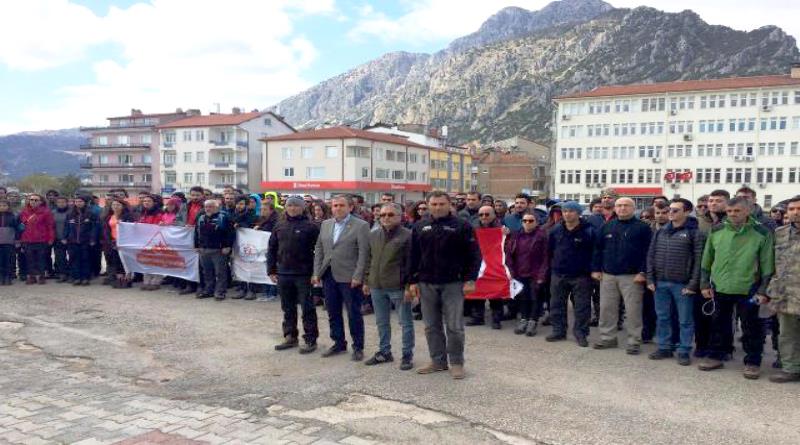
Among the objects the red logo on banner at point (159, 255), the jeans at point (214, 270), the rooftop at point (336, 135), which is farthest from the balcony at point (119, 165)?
the jeans at point (214, 270)

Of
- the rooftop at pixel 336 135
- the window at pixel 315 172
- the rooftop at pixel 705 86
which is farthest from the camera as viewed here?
the window at pixel 315 172

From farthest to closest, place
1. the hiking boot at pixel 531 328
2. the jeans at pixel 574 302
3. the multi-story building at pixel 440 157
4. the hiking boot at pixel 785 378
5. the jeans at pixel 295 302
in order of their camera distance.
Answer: the multi-story building at pixel 440 157
the hiking boot at pixel 531 328
the jeans at pixel 574 302
the jeans at pixel 295 302
the hiking boot at pixel 785 378

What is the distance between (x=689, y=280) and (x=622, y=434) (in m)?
2.88

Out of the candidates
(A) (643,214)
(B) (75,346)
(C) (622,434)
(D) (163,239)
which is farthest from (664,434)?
(D) (163,239)

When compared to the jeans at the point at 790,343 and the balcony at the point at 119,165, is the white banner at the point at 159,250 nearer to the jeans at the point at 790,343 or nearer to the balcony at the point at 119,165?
the jeans at the point at 790,343

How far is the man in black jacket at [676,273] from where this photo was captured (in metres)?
6.63

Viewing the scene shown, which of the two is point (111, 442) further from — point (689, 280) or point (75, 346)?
point (689, 280)

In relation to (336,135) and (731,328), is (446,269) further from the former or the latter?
(336,135)

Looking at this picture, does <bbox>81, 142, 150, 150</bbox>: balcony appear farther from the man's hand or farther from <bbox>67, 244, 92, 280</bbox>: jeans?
the man's hand

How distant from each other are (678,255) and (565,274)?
151cm

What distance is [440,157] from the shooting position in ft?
274

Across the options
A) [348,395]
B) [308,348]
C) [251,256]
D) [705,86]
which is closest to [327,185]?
[705,86]

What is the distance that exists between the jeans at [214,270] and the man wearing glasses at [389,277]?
4.89 meters

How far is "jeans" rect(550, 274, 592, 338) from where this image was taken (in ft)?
24.9
